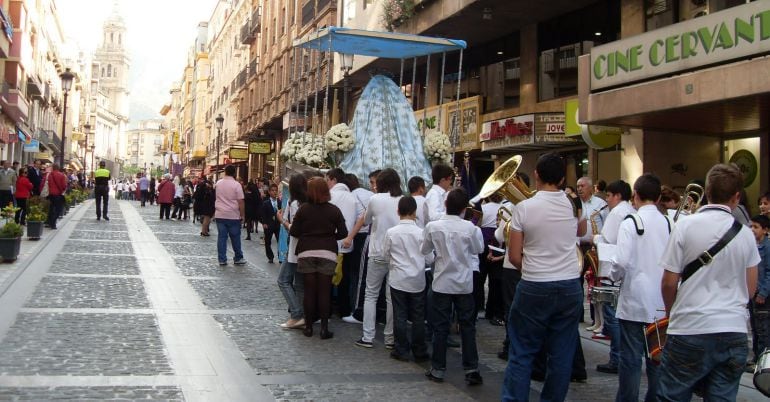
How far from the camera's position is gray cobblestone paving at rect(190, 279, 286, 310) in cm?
983

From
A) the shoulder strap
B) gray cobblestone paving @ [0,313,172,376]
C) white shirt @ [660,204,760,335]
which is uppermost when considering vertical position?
the shoulder strap

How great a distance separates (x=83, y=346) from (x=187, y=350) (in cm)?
92

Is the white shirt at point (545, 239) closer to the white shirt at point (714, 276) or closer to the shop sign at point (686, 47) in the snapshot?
the white shirt at point (714, 276)

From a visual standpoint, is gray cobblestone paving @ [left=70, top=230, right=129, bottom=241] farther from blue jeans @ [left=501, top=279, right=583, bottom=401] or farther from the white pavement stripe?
blue jeans @ [left=501, top=279, right=583, bottom=401]

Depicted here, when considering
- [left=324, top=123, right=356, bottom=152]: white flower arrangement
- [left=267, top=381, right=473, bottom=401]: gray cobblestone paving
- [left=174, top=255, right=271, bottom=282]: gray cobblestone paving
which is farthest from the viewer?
[left=174, top=255, right=271, bottom=282]: gray cobblestone paving

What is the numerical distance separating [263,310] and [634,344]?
17.1ft

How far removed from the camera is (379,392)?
600 cm

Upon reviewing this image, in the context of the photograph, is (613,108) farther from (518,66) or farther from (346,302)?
(346,302)

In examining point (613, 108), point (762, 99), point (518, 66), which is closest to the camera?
point (762, 99)

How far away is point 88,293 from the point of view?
1003cm

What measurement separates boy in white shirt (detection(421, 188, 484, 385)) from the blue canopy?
5.30 m

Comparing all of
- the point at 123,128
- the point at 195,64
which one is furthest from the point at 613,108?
the point at 123,128

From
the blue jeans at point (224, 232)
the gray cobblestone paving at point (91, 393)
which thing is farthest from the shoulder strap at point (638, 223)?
the blue jeans at point (224, 232)

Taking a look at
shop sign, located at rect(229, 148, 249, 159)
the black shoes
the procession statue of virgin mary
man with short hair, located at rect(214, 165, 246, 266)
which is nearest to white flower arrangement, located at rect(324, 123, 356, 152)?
the procession statue of virgin mary
